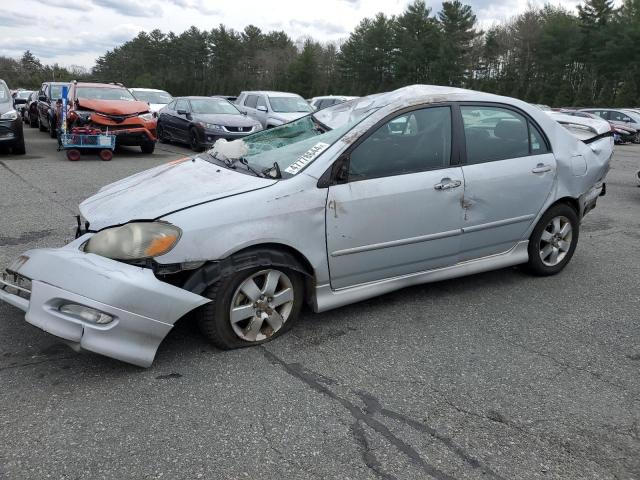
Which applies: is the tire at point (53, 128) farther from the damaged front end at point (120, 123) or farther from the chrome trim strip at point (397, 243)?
the chrome trim strip at point (397, 243)

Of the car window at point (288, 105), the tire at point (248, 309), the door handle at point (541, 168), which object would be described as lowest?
the tire at point (248, 309)

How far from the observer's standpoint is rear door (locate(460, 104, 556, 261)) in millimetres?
4227

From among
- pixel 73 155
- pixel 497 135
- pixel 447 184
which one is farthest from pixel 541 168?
pixel 73 155

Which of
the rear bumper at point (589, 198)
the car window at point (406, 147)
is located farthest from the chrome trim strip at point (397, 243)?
Answer: the rear bumper at point (589, 198)

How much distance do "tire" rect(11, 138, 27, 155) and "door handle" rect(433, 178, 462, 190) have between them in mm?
11174

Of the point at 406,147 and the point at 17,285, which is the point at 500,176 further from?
the point at 17,285

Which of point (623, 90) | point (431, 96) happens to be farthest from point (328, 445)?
point (623, 90)

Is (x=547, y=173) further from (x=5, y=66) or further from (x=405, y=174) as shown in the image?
(x=5, y=66)

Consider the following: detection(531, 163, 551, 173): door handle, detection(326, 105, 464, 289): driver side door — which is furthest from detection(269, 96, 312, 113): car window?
detection(326, 105, 464, 289): driver side door

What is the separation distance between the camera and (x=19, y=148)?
1251 cm

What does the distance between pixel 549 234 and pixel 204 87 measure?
248ft

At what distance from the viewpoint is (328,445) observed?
261 centimetres

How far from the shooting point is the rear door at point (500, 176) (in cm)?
423

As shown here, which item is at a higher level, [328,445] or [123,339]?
[123,339]
